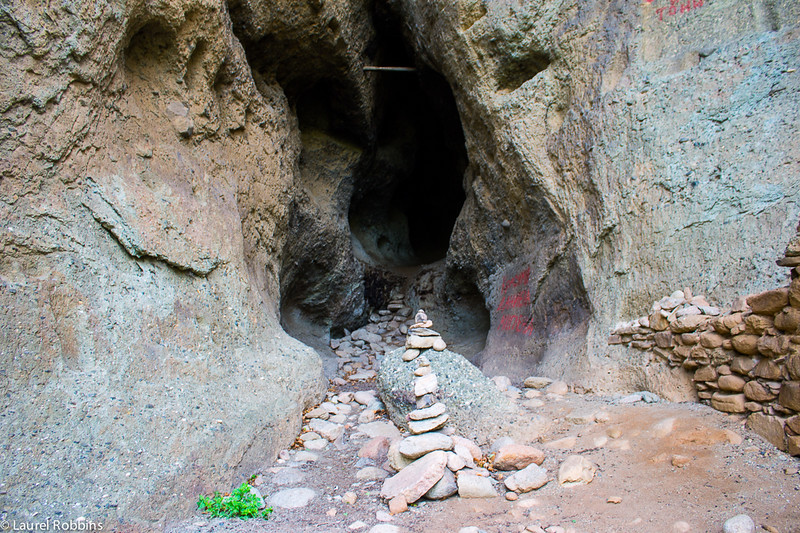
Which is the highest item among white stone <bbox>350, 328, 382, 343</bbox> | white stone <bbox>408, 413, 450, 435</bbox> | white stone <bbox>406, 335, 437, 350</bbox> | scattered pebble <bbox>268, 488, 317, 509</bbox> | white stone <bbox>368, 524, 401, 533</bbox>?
white stone <bbox>406, 335, 437, 350</bbox>

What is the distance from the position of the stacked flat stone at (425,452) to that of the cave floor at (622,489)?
0.26ft

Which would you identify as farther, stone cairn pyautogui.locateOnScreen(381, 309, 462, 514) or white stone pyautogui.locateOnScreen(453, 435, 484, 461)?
white stone pyautogui.locateOnScreen(453, 435, 484, 461)

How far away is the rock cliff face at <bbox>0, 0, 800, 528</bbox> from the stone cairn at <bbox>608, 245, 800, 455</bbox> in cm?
36

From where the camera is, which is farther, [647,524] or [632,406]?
[632,406]

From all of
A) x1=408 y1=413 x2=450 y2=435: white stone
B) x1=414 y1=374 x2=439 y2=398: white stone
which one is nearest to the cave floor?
x1=408 y1=413 x2=450 y2=435: white stone

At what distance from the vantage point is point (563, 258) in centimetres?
498

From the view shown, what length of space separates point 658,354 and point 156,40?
468 centimetres

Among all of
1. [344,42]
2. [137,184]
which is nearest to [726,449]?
[137,184]

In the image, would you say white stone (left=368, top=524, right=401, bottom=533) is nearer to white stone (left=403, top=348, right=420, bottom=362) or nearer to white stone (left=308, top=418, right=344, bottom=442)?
white stone (left=308, top=418, right=344, bottom=442)

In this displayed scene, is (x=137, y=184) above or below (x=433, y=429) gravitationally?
above

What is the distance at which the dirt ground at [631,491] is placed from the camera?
6.97 feet

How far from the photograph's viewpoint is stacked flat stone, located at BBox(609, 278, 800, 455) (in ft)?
8.20

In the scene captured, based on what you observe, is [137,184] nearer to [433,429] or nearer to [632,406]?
[433,429]

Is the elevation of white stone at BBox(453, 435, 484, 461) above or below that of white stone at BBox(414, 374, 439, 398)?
below
